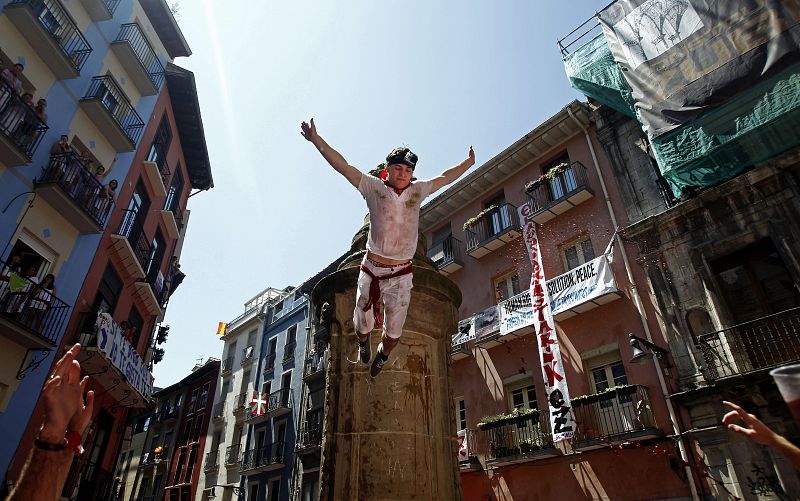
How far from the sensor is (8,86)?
11.4 m

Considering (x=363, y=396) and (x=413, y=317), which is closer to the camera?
(x=363, y=396)

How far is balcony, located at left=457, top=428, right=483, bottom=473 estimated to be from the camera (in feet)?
55.4

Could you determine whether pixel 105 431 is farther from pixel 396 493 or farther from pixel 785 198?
pixel 785 198

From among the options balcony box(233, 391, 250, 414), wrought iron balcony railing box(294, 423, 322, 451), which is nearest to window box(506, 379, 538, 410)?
wrought iron balcony railing box(294, 423, 322, 451)

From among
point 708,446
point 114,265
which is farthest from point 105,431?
point 708,446

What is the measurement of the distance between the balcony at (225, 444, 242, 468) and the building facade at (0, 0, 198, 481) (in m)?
20.9

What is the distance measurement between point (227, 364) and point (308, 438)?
14.9 m

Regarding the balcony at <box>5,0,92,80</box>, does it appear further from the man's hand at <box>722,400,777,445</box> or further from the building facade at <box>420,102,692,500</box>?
the man's hand at <box>722,400,777,445</box>

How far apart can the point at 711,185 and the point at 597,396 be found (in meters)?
6.85

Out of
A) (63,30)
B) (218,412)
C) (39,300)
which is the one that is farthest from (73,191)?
(218,412)

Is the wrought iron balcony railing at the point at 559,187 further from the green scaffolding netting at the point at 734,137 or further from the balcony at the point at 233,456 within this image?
the balcony at the point at 233,456

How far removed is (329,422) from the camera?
5.95 m

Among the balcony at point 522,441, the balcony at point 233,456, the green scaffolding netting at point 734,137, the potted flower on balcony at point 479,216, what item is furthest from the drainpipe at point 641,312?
the balcony at point 233,456

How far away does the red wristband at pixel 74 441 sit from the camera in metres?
2.45
